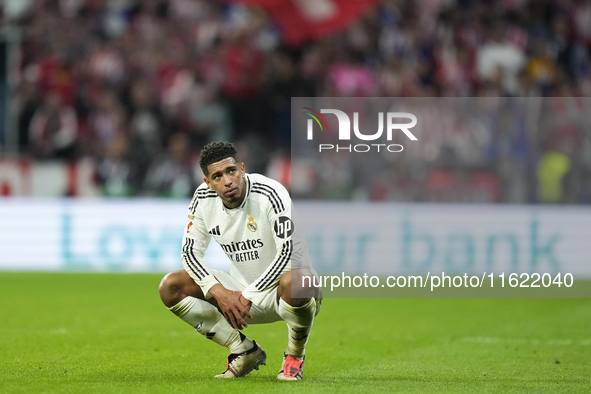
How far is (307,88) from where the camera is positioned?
16.5 metres

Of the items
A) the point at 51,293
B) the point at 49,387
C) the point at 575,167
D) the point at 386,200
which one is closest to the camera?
the point at 49,387

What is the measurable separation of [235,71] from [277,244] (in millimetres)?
10906

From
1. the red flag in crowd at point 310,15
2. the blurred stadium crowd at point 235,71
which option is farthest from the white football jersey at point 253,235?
the red flag in crowd at point 310,15

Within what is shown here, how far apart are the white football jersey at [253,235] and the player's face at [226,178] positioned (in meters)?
0.18

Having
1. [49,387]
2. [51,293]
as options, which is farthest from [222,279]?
[51,293]

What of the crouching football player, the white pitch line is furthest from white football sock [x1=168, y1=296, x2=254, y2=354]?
the white pitch line

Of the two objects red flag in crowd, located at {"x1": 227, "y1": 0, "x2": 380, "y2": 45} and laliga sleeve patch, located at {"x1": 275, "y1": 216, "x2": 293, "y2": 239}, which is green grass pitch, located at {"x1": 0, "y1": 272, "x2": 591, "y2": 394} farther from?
red flag in crowd, located at {"x1": 227, "y1": 0, "x2": 380, "y2": 45}

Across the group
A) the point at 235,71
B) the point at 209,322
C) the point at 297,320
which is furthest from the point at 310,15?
the point at 297,320

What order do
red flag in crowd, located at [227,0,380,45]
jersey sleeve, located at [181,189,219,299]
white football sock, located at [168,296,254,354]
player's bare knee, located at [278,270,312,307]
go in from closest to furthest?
player's bare knee, located at [278,270,312,307] < jersey sleeve, located at [181,189,219,299] < white football sock, located at [168,296,254,354] < red flag in crowd, located at [227,0,380,45]

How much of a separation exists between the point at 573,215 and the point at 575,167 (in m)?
1.06

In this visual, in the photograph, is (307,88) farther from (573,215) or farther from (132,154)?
(573,215)

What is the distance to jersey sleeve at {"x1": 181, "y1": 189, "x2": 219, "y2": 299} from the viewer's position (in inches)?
246

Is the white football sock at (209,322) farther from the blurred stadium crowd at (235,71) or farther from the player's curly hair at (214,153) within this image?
the blurred stadium crowd at (235,71)

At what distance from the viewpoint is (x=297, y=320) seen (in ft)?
20.2
